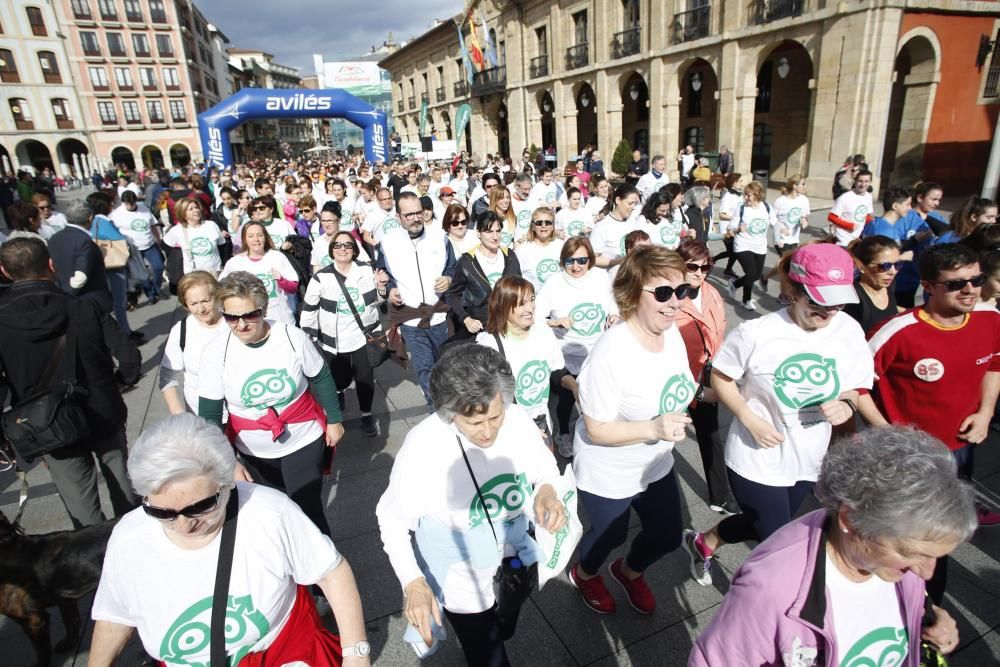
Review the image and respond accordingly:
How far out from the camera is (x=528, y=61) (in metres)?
30.5

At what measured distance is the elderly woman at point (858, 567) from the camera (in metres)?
1.33

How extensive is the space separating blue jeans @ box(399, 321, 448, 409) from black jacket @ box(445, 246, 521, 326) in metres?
0.24

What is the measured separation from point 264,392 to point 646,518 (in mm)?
2144

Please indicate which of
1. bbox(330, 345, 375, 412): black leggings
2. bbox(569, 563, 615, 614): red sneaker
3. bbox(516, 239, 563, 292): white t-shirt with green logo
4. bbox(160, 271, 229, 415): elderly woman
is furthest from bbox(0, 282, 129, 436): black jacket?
bbox(516, 239, 563, 292): white t-shirt with green logo

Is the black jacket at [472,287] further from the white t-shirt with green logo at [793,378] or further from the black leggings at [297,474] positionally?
the white t-shirt with green logo at [793,378]

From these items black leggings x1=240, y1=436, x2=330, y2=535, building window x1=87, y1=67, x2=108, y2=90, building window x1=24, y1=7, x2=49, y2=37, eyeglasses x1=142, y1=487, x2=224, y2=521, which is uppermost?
building window x1=24, y1=7, x2=49, y2=37

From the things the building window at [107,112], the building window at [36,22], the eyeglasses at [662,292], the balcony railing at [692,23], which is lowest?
the eyeglasses at [662,292]

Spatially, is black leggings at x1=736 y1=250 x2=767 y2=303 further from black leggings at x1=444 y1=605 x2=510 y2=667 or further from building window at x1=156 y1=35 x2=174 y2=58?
building window at x1=156 y1=35 x2=174 y2=58

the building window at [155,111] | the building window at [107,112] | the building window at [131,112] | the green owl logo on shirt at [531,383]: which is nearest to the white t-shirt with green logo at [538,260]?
the green owl logo on shirt at [531,383]

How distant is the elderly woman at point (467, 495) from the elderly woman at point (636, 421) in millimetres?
466

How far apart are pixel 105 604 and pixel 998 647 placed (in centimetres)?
390

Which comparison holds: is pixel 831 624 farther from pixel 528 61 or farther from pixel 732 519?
pixel 528 61

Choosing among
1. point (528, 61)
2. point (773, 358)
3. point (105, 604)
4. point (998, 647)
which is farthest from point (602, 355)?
point (528, 61)

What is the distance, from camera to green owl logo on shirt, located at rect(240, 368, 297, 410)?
2.97 meters
